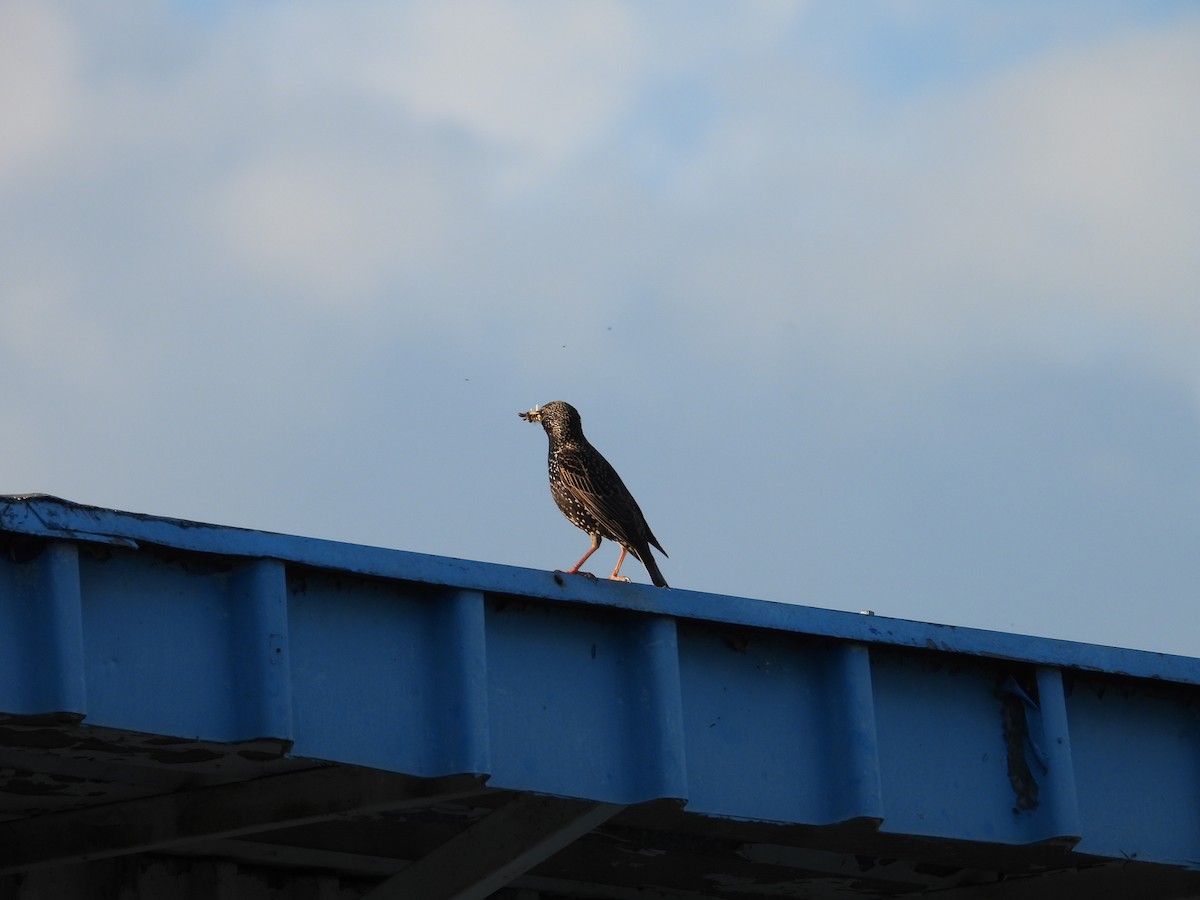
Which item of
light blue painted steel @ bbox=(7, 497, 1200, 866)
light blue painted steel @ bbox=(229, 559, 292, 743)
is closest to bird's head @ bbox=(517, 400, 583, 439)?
light blue painted steel @ bbox=(7, 497, 1200, 866)

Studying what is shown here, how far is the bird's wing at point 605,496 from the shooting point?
32.9 ft

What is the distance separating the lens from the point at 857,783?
803cm

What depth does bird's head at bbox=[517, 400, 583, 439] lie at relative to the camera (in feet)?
36.2

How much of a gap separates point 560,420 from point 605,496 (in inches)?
35.2

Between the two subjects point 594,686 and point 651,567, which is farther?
point 651,567

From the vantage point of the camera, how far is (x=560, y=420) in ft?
36.3

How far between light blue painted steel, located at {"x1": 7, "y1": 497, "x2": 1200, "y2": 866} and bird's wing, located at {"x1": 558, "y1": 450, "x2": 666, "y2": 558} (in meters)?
1.92

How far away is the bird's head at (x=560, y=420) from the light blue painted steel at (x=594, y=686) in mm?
3055

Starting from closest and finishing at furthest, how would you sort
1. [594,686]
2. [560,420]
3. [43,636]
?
[43,636] → [594,686] → [560,420]

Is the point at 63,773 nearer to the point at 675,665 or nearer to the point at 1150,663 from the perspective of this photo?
the point at 675,665

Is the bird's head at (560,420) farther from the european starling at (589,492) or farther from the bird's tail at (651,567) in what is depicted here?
the bird's tail at (651,567)

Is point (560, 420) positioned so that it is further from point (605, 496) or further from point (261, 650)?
point (261, 650)

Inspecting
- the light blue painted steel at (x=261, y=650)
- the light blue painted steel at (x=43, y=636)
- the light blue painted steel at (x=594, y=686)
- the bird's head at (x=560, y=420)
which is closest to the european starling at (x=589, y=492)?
the bird's head at (x=560, y=420)

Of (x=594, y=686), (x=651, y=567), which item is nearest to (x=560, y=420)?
(x=651, y=567)
